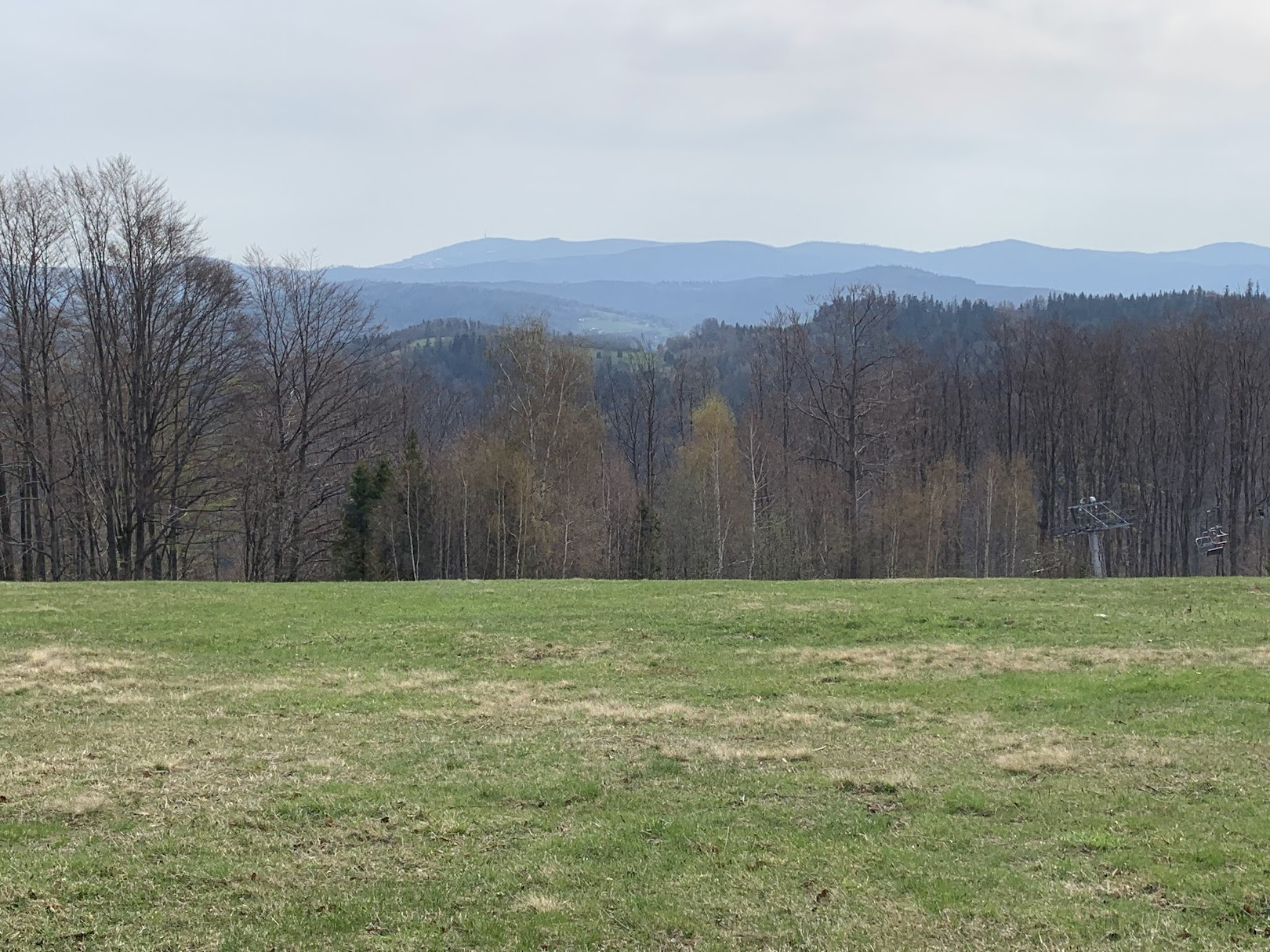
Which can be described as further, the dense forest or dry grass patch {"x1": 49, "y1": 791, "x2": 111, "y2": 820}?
the dense forest

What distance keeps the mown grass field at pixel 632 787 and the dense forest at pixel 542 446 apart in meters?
23.8

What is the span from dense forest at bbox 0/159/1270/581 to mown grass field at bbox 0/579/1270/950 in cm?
2378

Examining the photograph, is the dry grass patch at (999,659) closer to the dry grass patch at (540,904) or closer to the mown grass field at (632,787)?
the mown grass field at (632,787)

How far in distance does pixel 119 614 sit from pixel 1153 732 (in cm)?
2106

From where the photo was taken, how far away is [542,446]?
4766cm

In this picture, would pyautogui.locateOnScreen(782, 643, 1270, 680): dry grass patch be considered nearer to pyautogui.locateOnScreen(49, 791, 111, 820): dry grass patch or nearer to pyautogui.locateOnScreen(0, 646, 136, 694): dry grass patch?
pyautogui.locateOnScreen(49, 791, 111, 820): dry grass patch

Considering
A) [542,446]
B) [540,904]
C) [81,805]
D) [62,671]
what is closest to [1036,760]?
[540,904]

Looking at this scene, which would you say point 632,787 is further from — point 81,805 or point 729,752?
point 81,805

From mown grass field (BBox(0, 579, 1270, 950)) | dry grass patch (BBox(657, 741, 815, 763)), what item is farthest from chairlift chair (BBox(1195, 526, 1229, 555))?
dry grass patch (BBox(657, 741, 815, 763))

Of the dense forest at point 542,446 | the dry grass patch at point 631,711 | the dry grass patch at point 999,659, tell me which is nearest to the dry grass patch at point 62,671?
the dry grass patch at point 631,711

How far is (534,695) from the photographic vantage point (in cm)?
1541

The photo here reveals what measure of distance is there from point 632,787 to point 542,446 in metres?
37.9

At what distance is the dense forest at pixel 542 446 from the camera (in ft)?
133

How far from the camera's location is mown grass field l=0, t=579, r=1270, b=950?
6918 mm
